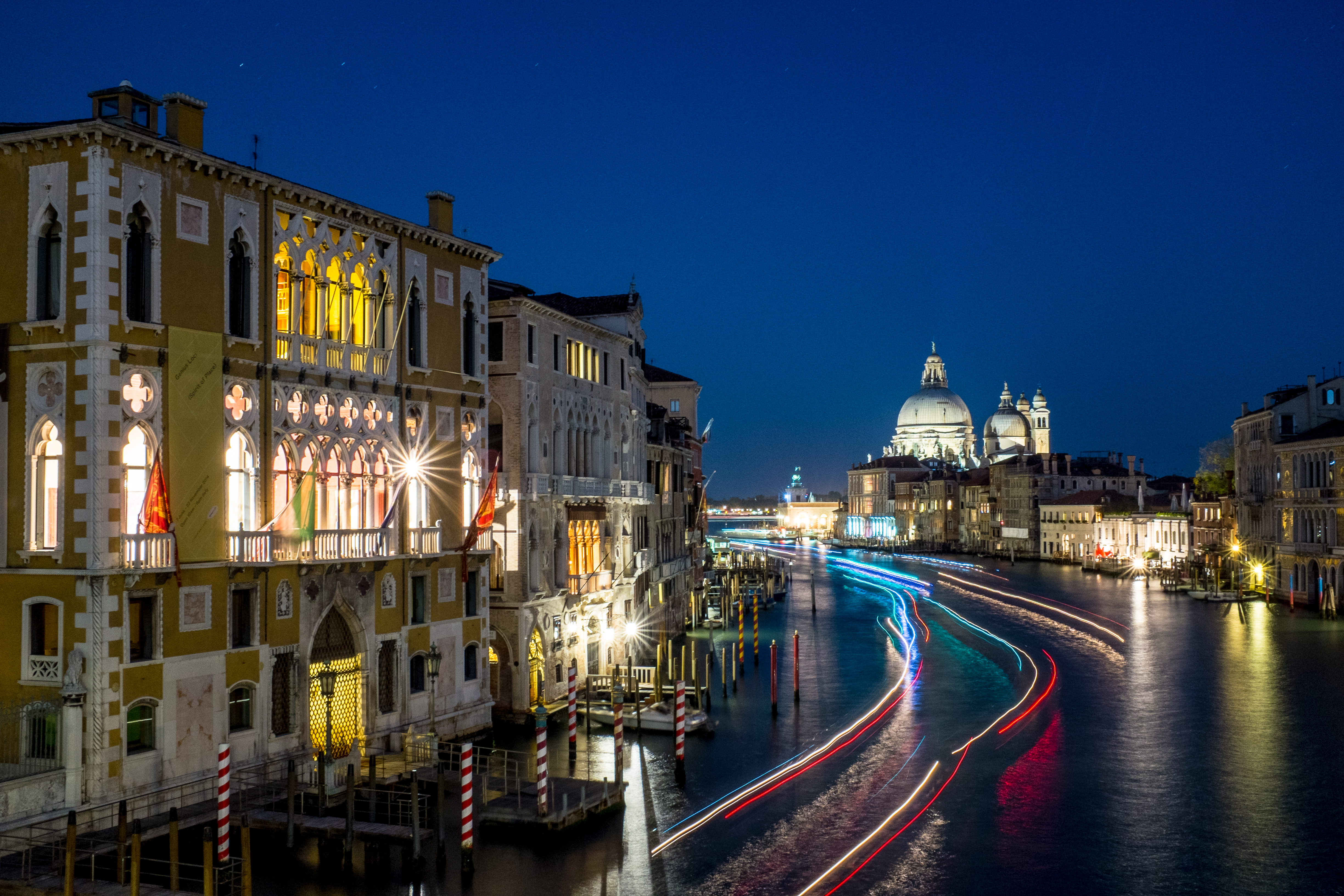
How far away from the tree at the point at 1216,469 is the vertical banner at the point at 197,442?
81.5 m

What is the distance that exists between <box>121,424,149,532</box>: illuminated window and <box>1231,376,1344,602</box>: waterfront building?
56930 mm

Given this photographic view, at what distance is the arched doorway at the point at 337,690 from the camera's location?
23172 millimetres

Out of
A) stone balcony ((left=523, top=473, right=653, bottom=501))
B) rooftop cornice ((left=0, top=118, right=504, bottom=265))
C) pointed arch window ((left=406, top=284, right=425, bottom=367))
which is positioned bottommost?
stone balcony ((left=523, top=473, right=653, bottom=501))

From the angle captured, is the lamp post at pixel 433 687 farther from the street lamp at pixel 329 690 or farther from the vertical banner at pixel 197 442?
the vertical banner at pixel 197 442

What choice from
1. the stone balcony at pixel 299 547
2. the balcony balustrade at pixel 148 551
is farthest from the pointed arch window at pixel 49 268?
the stone balcony at pixel 299 547

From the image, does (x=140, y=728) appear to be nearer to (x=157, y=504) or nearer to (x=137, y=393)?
(x=157, y=504)

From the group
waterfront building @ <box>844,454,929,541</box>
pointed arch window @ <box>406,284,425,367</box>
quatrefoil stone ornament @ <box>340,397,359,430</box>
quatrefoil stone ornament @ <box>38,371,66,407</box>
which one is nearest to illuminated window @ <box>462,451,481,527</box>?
pointed arch window @ <box>406,284,425,367</box>

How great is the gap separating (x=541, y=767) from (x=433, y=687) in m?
6.12

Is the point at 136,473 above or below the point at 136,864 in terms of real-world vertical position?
above

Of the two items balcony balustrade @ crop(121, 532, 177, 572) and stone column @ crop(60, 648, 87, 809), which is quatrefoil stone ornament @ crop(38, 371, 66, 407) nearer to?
balcony balustrade @ crop(121, 532, 177, 572)

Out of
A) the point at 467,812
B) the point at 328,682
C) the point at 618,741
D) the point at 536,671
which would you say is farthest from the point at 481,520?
the point at 467,812

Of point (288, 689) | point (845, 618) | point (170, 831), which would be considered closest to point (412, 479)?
point (288, 689)

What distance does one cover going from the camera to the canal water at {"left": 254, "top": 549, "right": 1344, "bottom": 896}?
18.6m

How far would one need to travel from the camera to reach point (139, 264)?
65.8 ft
